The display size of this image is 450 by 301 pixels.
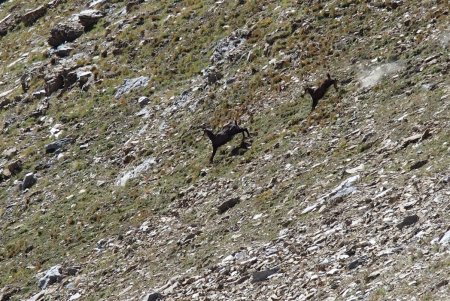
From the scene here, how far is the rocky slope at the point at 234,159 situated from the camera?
15.9 metres

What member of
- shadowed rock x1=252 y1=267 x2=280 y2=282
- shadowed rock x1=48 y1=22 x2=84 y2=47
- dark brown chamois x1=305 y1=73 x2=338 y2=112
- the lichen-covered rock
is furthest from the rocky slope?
the lichen-covered rock

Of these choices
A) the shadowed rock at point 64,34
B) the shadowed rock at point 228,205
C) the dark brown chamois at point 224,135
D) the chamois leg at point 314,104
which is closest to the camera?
the shadowed rock at point 228,205

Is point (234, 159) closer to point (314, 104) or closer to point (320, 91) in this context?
point (314, 104)

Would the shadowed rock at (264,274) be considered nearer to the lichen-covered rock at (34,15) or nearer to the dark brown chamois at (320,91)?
the dark brown chamois at (320,91)

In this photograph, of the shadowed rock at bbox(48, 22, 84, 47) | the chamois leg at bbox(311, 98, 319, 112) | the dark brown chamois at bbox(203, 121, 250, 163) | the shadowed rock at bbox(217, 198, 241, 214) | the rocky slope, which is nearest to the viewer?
the rocky slope

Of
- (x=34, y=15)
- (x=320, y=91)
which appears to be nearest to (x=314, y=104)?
(x=320, y=91)

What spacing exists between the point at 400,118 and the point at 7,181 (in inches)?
641

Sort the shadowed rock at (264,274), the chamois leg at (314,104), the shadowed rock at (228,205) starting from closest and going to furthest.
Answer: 1. the shadowed rock at (264,274)
2. the shadowed rock at (228,205)
3. the chamois leg at (314,104)

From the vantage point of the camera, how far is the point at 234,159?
2380cm

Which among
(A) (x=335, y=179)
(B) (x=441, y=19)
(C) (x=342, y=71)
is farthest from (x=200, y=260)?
(B) (x=441, y=19)

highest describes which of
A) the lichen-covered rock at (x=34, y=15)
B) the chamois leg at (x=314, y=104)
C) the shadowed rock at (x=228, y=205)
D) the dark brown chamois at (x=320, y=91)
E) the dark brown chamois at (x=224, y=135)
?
the lichen-covered rock at (x=34, y=15)

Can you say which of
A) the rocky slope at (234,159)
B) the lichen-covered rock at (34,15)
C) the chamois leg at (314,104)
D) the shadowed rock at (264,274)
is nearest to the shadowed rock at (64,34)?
the rocky slope at (234,159)

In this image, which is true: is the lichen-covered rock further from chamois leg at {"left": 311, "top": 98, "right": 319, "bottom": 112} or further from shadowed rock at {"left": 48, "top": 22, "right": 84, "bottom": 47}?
chamois leg at {"left": 311, "top": 98, "right": 319, "bottom": 112}

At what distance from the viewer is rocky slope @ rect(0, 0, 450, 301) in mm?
15914
